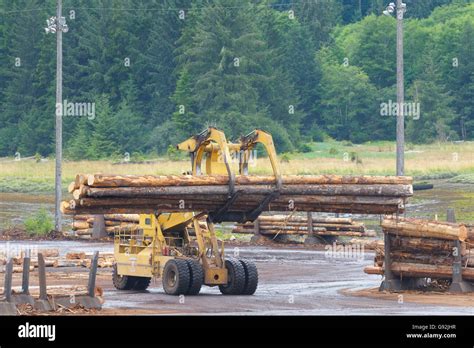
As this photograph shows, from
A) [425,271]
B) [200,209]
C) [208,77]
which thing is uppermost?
[208,77]

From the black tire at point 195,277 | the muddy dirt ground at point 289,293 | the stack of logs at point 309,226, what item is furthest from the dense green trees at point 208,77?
the black tire at point 195,277

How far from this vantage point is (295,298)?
2659 centimetres

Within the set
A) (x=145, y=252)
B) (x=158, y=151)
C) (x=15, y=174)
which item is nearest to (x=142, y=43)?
(x=158, y=151)

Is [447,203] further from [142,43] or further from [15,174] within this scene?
[142,43]

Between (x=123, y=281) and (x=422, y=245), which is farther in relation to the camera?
(x=123, y=281)

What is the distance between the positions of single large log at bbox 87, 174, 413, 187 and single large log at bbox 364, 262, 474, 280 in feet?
5.63

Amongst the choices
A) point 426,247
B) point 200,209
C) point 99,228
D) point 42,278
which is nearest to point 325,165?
point 99,228

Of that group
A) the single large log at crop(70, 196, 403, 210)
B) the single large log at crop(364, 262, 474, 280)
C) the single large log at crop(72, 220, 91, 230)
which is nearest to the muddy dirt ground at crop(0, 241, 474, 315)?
the single large log at crop(364, 262, 474, 280)

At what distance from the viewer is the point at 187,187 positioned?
2591cm

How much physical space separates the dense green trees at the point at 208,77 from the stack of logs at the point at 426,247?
65978mm

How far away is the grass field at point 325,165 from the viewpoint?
239ft

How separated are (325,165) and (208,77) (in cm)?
2707

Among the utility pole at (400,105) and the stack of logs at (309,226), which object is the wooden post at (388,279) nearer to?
the utility pole at (400,105)

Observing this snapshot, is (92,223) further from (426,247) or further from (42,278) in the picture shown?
(42,278)
